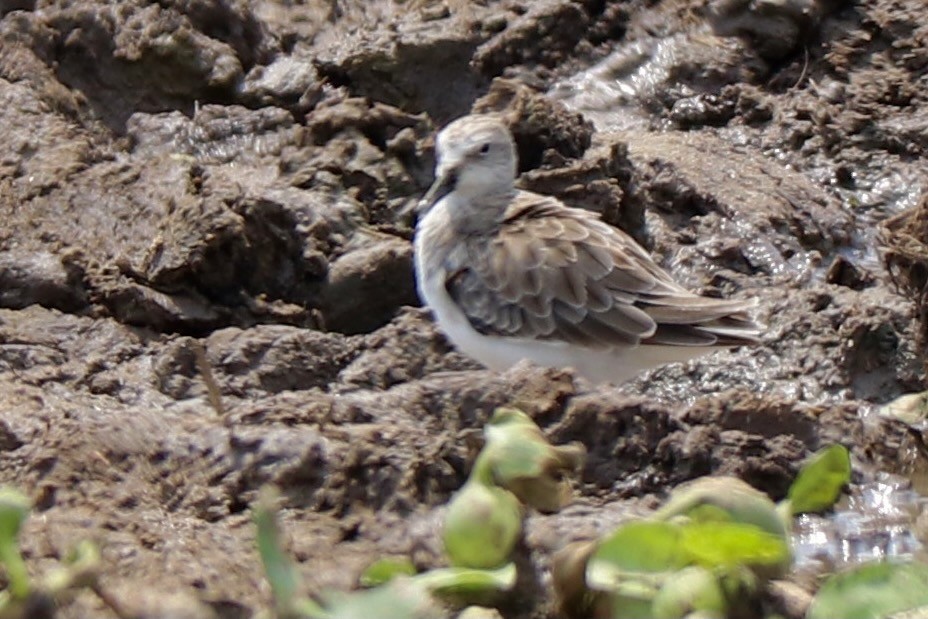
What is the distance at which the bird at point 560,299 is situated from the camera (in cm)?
694

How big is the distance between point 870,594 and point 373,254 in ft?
14.5

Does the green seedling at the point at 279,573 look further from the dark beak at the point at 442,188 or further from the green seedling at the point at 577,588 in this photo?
the dark beak at the point at 442,188

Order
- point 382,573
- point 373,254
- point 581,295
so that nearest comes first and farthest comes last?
point 382,573
point 581,295
point 373,254

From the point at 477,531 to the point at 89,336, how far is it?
3781 mm

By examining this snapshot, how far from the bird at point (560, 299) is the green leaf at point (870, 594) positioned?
119 inches

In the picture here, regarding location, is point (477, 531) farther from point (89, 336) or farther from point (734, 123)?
point (734, 123)

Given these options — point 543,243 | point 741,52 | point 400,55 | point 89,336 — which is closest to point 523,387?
point 543,243

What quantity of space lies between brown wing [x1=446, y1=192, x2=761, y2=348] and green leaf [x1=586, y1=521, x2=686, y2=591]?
9.99ft

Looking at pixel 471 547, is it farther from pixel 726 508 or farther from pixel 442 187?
pixel 442 187

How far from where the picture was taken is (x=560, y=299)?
279 inches

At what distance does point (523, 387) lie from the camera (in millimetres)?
4988

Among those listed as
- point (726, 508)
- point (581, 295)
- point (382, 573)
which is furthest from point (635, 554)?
point (581, 295)

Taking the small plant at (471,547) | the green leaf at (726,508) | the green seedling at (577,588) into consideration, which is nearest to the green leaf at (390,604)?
the small plant at (471,547)

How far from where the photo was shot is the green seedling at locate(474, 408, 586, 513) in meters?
4.10
